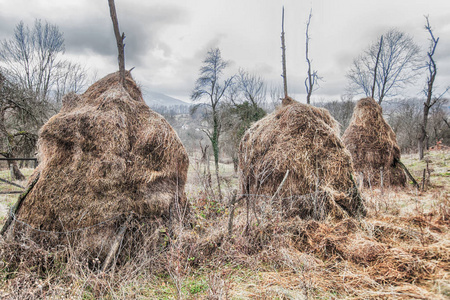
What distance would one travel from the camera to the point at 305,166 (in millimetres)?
4434

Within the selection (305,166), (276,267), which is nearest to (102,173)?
(276,267)

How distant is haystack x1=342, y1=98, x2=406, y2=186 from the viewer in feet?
24.9

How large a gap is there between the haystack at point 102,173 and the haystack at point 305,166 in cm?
160

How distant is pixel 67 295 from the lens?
98.7 inches

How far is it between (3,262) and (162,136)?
9.07ft

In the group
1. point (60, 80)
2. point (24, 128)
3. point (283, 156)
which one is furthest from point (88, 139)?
point (60, 80)

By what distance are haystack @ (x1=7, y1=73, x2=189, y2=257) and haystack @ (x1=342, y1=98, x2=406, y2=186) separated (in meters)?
6.88

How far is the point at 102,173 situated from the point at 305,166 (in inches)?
151

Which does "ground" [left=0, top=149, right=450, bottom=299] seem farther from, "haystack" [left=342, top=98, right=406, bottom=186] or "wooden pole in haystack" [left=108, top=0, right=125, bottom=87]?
"haystack" [left=342, top=98, right=406, bottom=186]

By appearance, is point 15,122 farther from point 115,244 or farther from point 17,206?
point 115,244

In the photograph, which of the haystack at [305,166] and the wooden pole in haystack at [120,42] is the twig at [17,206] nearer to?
the wooden pole in haystack at [120,42]

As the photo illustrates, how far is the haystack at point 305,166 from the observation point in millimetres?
4164

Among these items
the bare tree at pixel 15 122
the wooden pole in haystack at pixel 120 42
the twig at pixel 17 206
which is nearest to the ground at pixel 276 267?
the twig at pixel 17 206

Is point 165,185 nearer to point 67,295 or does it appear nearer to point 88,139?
point 88,139
